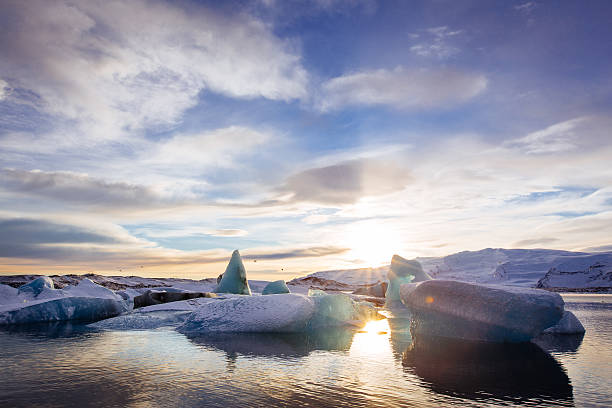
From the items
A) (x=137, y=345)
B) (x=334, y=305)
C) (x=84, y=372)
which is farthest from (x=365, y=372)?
(x=334, y=305)

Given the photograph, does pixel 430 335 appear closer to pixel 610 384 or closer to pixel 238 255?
pixel 610 384

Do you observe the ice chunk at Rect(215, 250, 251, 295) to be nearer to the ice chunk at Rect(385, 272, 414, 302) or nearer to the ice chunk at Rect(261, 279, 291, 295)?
the ice chunk at Rect(261, 279, 291, 295)

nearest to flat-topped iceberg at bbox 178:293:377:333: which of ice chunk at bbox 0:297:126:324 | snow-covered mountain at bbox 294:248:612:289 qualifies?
ice chunk at bbox 0:297:126:324

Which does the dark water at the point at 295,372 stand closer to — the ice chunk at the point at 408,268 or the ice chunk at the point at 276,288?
the ice chunk at the point at 276,288

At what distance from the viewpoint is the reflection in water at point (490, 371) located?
4590 millimetres

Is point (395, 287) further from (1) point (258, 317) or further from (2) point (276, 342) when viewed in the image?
(2) point (276, 342)

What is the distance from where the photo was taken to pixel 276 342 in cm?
855

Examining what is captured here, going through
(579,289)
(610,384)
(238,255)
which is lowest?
(579,289)

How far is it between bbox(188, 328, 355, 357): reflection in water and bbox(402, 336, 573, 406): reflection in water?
174 cm

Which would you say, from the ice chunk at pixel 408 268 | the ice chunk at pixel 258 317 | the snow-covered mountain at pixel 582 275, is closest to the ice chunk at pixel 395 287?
the ice chunk at pixel 408 268

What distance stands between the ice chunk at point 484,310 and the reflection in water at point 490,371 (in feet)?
1.76

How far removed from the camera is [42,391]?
175 inches

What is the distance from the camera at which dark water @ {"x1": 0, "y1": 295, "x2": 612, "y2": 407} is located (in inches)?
167

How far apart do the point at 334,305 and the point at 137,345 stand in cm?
577
